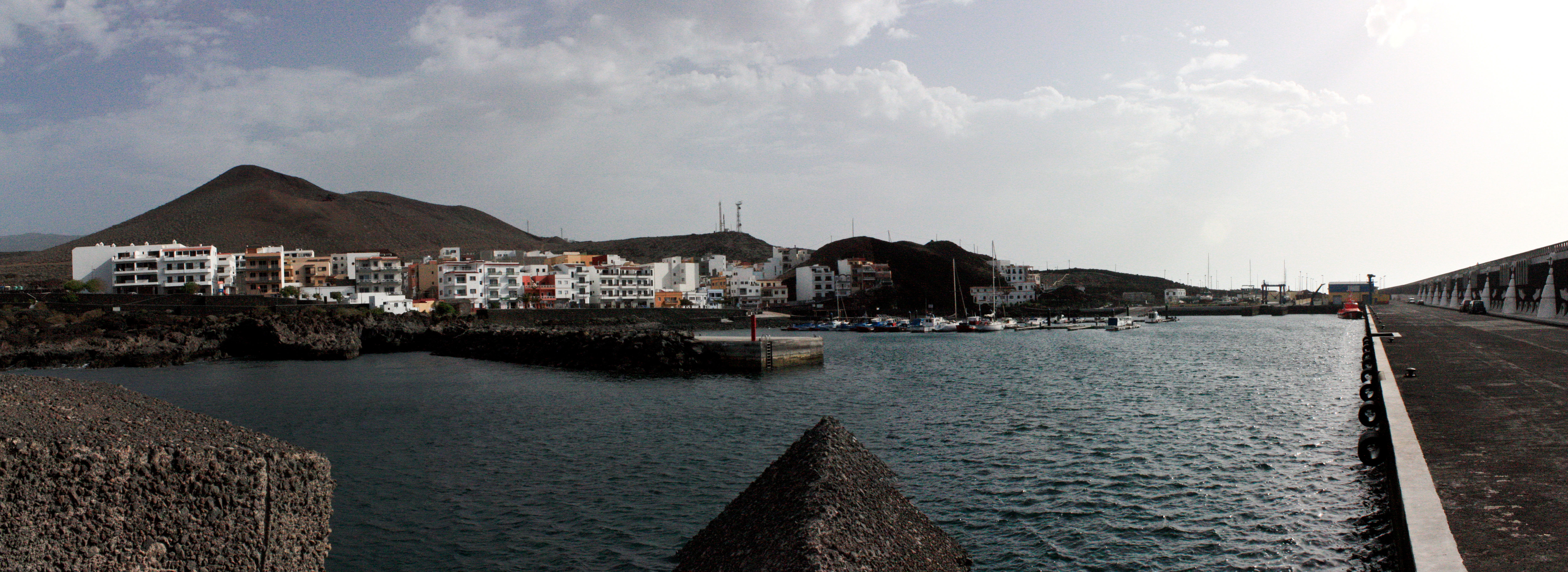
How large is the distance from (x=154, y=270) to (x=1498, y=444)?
8773 centimetres

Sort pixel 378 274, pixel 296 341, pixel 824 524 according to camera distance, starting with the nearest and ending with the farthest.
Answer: pixel 824 524 < pixel 296 341 < pixel 378 274

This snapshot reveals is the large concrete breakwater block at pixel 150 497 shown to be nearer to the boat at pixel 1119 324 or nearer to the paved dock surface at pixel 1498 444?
the paved dock surface at pixel 1498 444

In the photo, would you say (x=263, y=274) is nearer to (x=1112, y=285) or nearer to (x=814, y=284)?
(x=814, y=284)

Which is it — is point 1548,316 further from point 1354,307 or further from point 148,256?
point 148,256

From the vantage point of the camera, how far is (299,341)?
43031 mm

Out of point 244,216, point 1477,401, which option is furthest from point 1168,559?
point 244,216

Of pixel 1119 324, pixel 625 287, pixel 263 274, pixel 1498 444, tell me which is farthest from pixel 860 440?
pixel 625 287

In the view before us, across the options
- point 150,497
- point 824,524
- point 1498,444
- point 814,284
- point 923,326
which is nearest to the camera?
point 824,524

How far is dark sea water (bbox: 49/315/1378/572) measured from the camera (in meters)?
10.1

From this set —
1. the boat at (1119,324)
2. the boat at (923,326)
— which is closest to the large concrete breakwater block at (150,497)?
the boat at (923,326)

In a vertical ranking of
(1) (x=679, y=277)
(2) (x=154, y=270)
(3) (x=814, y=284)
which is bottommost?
(3) (x=814, y=284)

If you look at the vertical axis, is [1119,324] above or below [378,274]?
below

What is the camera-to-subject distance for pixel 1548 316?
37.9 metres

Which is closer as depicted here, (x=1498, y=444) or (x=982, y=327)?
(x=1498, y=444)
